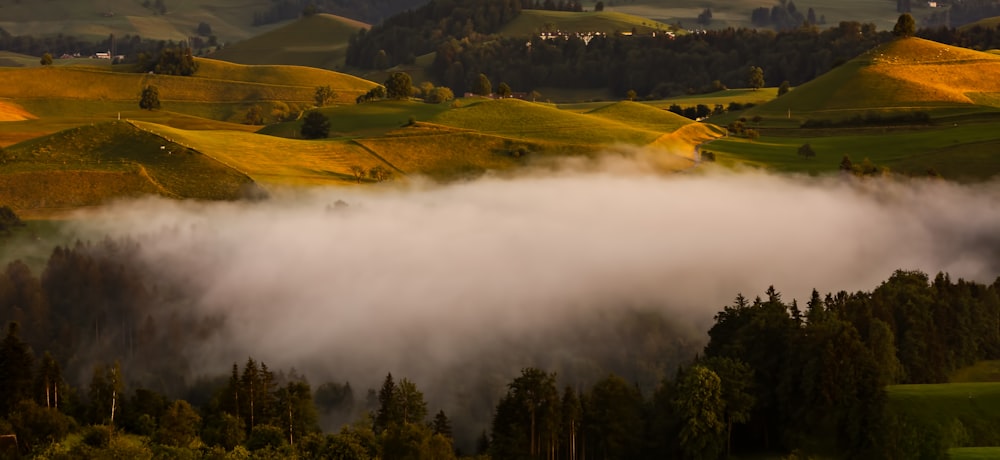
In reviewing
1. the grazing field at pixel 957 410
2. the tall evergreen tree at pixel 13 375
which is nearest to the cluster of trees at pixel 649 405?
the tall evergreen tree at pixel 13 375

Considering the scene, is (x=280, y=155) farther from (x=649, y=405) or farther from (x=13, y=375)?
(x=649, y=405)

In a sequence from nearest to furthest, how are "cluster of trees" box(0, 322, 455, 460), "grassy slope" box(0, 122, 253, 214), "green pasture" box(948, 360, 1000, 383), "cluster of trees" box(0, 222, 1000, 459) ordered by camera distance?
"cluster of trees" box(0, 322, 455, 460) < "cluster of trees" box(0, 222, 1000, 459) < "green pasture" box(948, 360, 1000, 383) < "grassy slope" box(0, 122, 253, 214)

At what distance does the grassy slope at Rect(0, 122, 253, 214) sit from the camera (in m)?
154

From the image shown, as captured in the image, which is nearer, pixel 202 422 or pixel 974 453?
pixel 974 453

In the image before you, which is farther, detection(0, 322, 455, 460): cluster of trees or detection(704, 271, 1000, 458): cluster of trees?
detection(704, 271, 1000, 458): cluster of trees

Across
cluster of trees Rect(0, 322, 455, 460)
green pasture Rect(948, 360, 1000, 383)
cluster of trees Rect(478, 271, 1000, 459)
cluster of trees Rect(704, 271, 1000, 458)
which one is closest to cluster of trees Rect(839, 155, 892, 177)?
cluster of trees Rect(704, 271, 1000, 458)

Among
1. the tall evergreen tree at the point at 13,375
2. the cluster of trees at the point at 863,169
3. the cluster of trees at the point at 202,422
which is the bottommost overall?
the cluster of trees at the point at 202,422

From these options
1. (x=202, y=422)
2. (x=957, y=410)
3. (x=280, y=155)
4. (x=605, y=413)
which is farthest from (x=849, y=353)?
(x=280, y=155)

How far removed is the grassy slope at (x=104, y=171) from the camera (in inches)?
6063

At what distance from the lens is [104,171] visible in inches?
6324

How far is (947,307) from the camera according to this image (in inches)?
4653

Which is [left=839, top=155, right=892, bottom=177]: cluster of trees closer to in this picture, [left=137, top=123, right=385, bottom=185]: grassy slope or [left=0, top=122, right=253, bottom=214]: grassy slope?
[left=137, top=123, right=385, bottom=185]: grassy slope

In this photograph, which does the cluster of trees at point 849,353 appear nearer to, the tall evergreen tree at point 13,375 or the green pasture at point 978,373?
the green pasture at point 978,373

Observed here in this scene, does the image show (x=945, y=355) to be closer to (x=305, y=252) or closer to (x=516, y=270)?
(x=516, y=270)
